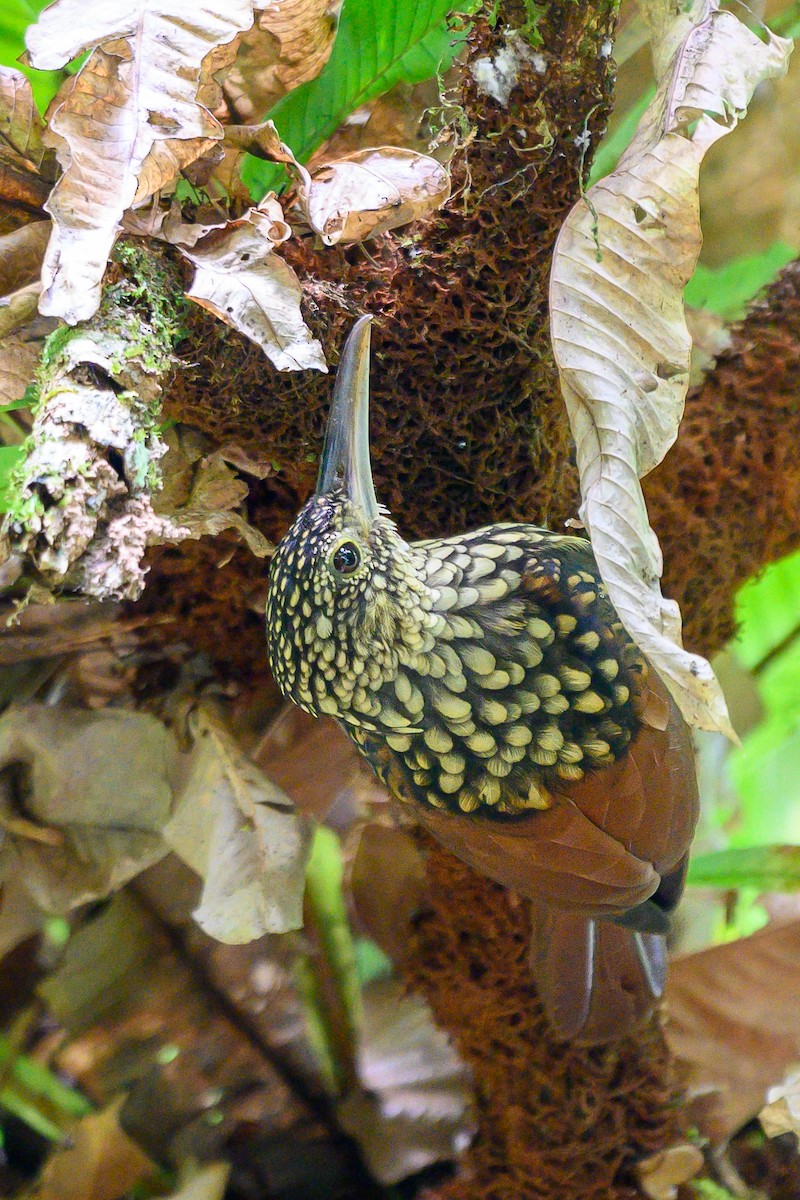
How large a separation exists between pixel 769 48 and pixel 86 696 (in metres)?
1.23

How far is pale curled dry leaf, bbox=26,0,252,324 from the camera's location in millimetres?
851

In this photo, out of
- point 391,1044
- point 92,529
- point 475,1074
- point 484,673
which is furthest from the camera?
point 391,1044

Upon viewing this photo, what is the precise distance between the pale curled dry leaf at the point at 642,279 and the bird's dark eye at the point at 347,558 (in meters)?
0.22

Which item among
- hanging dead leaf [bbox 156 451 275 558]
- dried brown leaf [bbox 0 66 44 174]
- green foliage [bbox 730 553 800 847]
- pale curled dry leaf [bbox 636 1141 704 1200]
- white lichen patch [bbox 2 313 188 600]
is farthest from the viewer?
green foliage [bbox 730 553 800 847]

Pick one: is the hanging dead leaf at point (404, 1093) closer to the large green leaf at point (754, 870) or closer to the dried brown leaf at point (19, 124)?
the large green leaf at point (754, 870)

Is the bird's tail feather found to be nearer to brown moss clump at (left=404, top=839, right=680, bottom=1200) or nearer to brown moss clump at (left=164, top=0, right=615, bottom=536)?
brown moss clump at (left=404, top=839, right=680, bottom=1200)

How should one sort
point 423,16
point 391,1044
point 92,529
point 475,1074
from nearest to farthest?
point 92,529 < point 423,16 < point 475,1074 < point 391,1044

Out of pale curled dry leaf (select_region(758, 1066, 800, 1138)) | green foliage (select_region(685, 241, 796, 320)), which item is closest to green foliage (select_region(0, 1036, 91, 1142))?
pale curled dry leaf (select_region(758, 1066, 800, 1138))

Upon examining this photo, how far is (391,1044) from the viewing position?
180 centimetres

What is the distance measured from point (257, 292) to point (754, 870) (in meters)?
1.16

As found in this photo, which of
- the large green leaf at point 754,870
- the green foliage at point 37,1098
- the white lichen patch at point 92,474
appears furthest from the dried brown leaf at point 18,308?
the green foliage at point 37,1098

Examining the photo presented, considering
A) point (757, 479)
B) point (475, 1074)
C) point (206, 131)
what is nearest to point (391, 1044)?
point (475, 1074)

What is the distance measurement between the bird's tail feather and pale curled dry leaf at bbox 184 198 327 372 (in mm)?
809

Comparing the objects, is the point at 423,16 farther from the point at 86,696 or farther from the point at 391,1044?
the point at 391,1044
